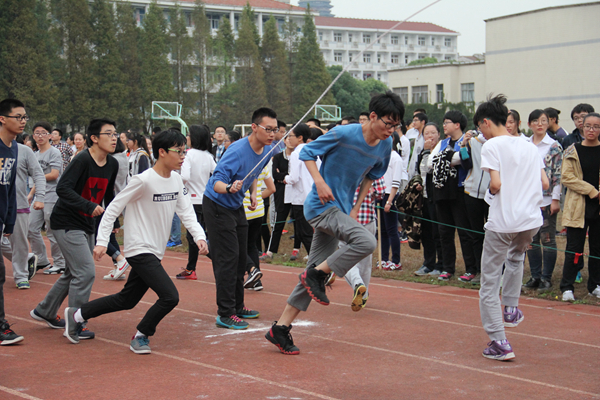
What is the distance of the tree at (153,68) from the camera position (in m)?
54.9

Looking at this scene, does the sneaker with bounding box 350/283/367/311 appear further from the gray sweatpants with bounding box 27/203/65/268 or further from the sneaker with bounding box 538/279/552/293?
the gray sweatpants with bounding box 27/203/65/268

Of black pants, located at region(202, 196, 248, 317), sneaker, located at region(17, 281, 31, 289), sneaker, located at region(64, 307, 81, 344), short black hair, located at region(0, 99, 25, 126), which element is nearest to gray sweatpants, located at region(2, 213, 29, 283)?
sneaker, located at region(17, 281, 31, 289)

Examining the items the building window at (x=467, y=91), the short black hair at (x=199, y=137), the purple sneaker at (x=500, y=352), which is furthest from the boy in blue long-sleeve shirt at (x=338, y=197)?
the building window at (x=467, y=91)

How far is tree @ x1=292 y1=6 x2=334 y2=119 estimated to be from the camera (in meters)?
64.6

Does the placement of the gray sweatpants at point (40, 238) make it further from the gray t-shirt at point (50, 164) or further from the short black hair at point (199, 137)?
the short black hair at point (199, 137)

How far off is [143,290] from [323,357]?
165cm

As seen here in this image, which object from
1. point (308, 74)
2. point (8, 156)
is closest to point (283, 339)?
point (8, 156)

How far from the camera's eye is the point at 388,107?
5082 millimetres

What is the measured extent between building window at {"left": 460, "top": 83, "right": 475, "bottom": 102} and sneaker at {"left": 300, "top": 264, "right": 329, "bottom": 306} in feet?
196

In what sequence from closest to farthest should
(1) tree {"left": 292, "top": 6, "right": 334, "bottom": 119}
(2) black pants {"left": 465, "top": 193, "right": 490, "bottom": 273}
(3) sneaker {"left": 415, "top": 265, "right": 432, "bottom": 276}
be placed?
(2) black pants {"left": 465, "top": 193, "right": 490, "bottom": 273} → (3) sneaker {"left": 415, "top": 265, "right": 432, "bottom": 276} → (1) tree {"left": 292, "top": 6, "right": 334, "bottom": 119}

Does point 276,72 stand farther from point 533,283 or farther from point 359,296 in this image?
point 359,296

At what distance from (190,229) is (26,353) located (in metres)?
1.72

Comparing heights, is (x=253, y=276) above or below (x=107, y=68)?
below

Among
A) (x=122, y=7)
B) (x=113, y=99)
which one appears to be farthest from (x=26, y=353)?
(x=122, y=7)
